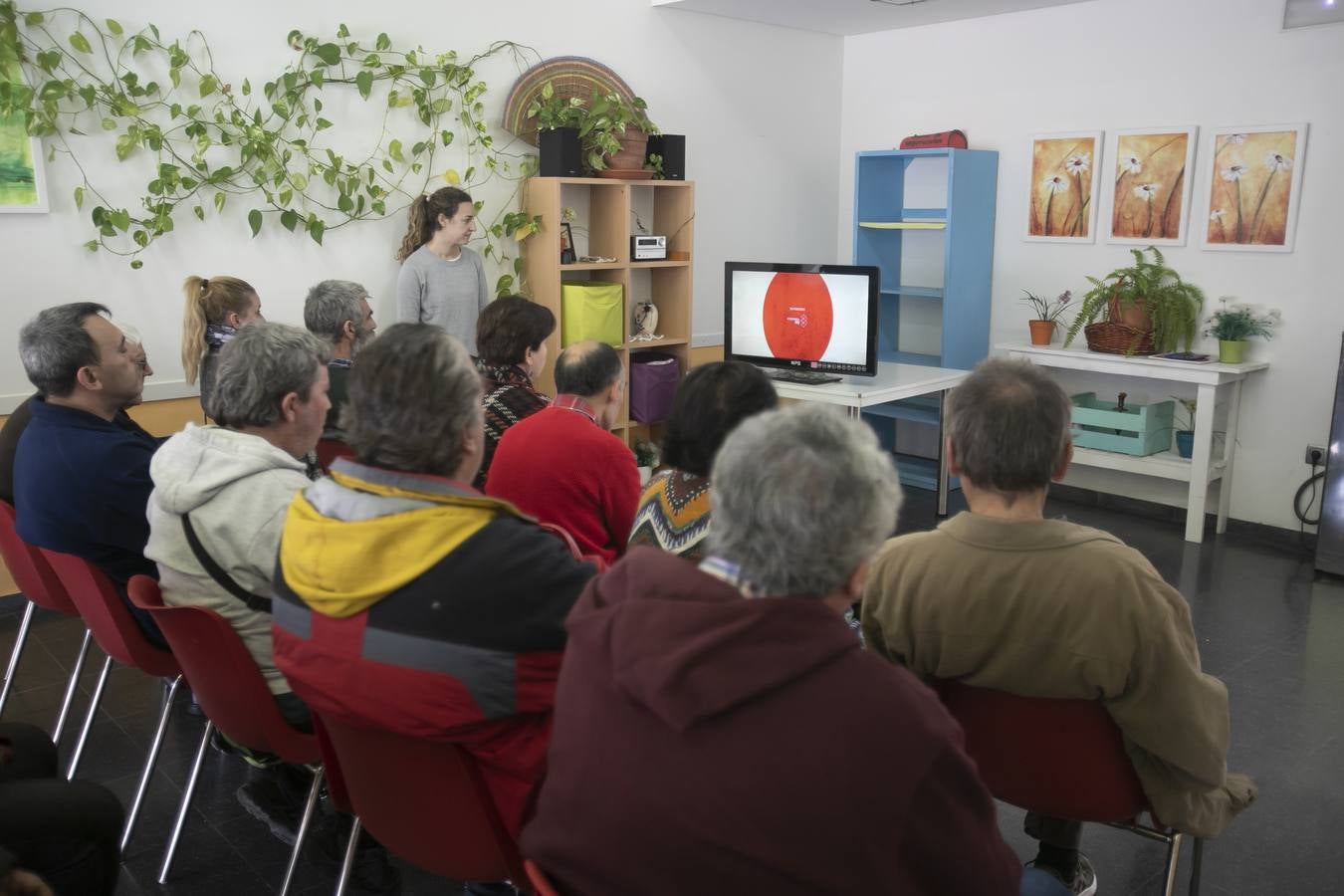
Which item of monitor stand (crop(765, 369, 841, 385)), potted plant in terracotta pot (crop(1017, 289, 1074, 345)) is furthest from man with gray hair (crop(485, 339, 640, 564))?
potted plant in terracotta pot (crop(1017, 289, 1074, 345))

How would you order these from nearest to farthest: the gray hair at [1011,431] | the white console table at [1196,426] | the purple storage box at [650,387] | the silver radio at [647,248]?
the gray hair at [1011,431] < the white console table at [1196,426] < the silver radio at [647,248] < the purple storage box at [650,387]

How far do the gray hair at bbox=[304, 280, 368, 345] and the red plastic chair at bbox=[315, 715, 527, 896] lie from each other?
2172 mm

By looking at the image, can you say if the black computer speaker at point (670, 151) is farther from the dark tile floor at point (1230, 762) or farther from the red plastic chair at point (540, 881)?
the red plastic chair at point (540, 881)

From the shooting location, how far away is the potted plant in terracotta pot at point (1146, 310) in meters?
5.24

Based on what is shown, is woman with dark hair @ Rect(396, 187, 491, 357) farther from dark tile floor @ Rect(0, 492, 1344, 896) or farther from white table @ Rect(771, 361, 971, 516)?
dark tile floor @ Rect(0, 492, 1344, 896)

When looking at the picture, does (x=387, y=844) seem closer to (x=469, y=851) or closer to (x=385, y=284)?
(x=469, y=851)

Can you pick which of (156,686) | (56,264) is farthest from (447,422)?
(56,264)

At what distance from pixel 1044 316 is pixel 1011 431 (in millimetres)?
4361

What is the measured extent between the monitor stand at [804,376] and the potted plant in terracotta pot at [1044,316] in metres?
1.20

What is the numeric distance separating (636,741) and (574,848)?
0.57ft

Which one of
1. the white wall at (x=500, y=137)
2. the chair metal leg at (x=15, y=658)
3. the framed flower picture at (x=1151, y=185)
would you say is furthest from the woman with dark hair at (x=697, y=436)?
the framed flower picture at (x=1151, y=185)

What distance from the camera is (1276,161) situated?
4.96 meters

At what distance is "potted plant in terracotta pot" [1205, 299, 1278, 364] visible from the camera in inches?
197

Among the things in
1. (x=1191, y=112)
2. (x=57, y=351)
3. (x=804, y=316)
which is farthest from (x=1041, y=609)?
(x=1191, y=112)
